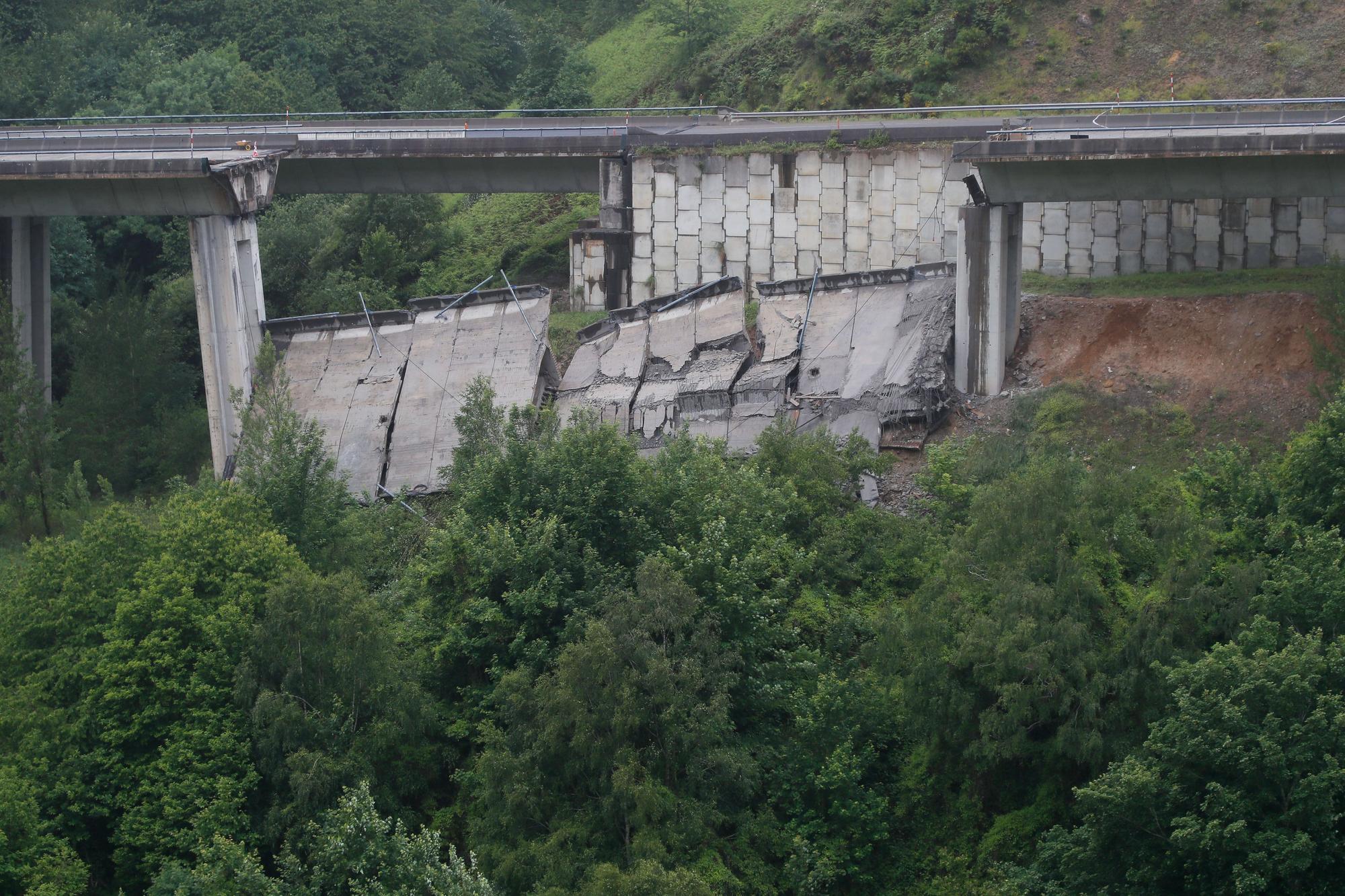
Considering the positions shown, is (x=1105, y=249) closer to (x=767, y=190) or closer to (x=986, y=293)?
(x=986, y=293)

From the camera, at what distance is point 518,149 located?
43781 millimetres

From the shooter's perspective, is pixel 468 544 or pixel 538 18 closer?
pixel 468 544

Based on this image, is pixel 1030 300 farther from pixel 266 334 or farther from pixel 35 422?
pixel 35 422

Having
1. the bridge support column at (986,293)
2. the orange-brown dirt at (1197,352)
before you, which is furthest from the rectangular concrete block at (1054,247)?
the bridge support column at (986,293)

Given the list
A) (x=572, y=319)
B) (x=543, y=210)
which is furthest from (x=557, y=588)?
(x=543, y=210)

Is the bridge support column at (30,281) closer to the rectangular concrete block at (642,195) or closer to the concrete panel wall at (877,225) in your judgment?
the concrete panel wall at (877,225)

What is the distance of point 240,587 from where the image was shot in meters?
27.0

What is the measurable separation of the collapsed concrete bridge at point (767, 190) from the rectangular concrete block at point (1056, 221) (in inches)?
2.0

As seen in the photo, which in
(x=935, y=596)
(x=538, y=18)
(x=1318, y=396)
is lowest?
(x=935, y=596)

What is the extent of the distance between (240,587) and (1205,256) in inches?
975

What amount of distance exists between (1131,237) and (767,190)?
978 centimetres

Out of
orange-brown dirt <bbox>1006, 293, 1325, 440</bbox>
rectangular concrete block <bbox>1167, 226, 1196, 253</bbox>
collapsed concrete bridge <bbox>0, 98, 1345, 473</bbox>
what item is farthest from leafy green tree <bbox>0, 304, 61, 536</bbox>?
rectangular concrete block <bbox>1167, 226, 1196, 253</bbox>

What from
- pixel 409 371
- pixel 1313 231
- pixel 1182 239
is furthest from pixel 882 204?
pixel 409 371

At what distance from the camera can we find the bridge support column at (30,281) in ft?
143
